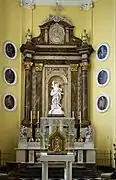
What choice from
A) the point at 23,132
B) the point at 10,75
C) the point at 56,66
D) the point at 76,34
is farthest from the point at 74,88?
the point at 23,132

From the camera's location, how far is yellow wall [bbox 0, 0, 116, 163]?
16.0 metres

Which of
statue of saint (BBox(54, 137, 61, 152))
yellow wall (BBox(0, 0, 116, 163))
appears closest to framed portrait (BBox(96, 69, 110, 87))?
yellow wall (BBox(0, 0, 116, 163))

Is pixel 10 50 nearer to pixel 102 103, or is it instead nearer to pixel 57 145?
pixel 102 103

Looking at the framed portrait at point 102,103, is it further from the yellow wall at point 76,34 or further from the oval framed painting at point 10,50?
the oval framed painting at point 10,50

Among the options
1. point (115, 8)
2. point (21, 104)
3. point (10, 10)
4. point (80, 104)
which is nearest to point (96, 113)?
point (80, 104)

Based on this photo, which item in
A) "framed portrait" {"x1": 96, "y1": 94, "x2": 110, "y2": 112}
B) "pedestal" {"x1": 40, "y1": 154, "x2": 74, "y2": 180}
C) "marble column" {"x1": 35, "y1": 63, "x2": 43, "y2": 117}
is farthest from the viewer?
"marble column" {"x1": 35, "y1": 63, "x2": 43, "y2": 117}

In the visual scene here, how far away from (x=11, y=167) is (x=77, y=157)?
7.42ft

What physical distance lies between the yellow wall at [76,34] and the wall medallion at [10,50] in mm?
146

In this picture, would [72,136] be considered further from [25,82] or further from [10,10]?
[10,10]

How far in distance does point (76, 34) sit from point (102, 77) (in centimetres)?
195

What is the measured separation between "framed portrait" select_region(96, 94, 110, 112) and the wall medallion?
3506mm

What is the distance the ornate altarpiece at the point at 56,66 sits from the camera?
16.3m

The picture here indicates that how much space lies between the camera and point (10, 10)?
16656 millimetres

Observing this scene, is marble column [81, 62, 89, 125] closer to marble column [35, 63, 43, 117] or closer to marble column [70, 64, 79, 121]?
Answer: marble column [70, 64, 79, 121]
